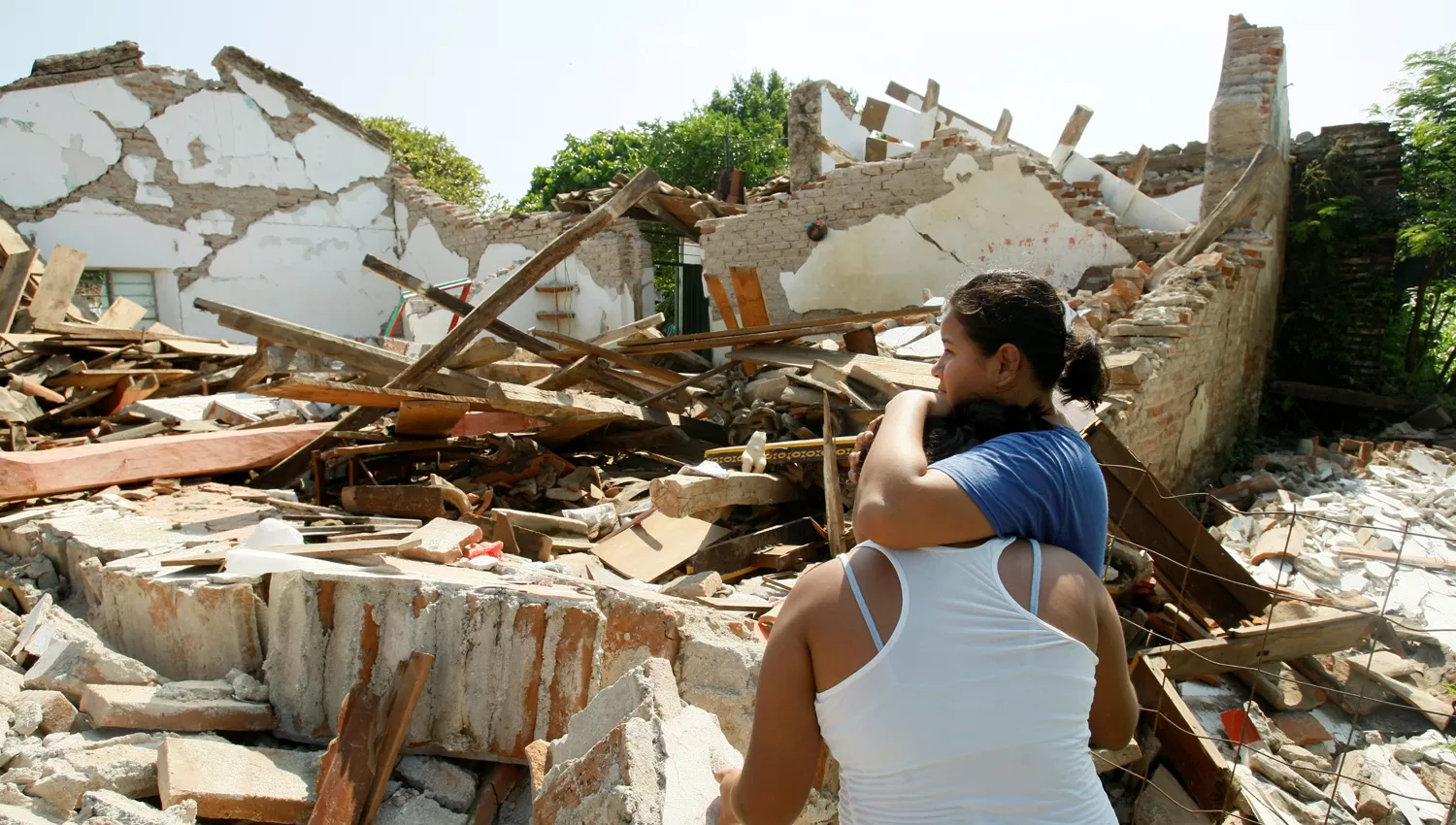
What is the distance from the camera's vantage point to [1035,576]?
4.14 feet

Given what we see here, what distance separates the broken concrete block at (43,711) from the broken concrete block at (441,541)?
1140mm

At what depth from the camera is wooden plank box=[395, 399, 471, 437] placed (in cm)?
521

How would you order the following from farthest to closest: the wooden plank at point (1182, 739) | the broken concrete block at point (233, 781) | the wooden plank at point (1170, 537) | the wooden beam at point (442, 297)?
the wooden beam at point (442, 297) < the wooden plank at point (1170, 537) < the wooden plank at point (1182, 739) < the broken concrete block at point (233, 781)

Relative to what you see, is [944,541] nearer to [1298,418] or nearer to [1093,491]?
[1093,491]

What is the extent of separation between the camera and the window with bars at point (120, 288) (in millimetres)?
13219

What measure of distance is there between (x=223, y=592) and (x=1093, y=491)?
9.74 feet

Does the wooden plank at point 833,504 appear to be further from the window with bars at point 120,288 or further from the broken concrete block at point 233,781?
the window with bars at point 120,288

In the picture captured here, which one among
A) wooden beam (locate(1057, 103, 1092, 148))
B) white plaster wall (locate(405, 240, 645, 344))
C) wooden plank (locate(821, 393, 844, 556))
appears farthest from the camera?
white plaster wall (locate(405, 240, 645, 344))

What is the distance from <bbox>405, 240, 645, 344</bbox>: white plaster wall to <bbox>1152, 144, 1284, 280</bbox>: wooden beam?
771 centimetres

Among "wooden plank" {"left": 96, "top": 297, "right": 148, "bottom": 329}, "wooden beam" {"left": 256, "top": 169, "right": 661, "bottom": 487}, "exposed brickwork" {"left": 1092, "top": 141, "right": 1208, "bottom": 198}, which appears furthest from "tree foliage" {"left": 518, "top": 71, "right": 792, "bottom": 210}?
"wooden beam" {"left": 256, "top": 169, "right": 661, "bottom": 487}

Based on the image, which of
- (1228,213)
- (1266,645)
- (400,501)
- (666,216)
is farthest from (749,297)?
(666,216)

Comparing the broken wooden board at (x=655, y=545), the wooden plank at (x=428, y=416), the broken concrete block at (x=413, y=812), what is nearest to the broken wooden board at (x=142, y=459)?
the wooden plank at (x=428, y=416)

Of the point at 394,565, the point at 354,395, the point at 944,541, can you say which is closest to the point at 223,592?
the point at 394,565

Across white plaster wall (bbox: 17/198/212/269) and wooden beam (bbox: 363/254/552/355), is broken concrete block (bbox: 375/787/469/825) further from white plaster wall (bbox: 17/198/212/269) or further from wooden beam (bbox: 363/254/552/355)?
white plaster wall (bbox: 17/198/212/269)
